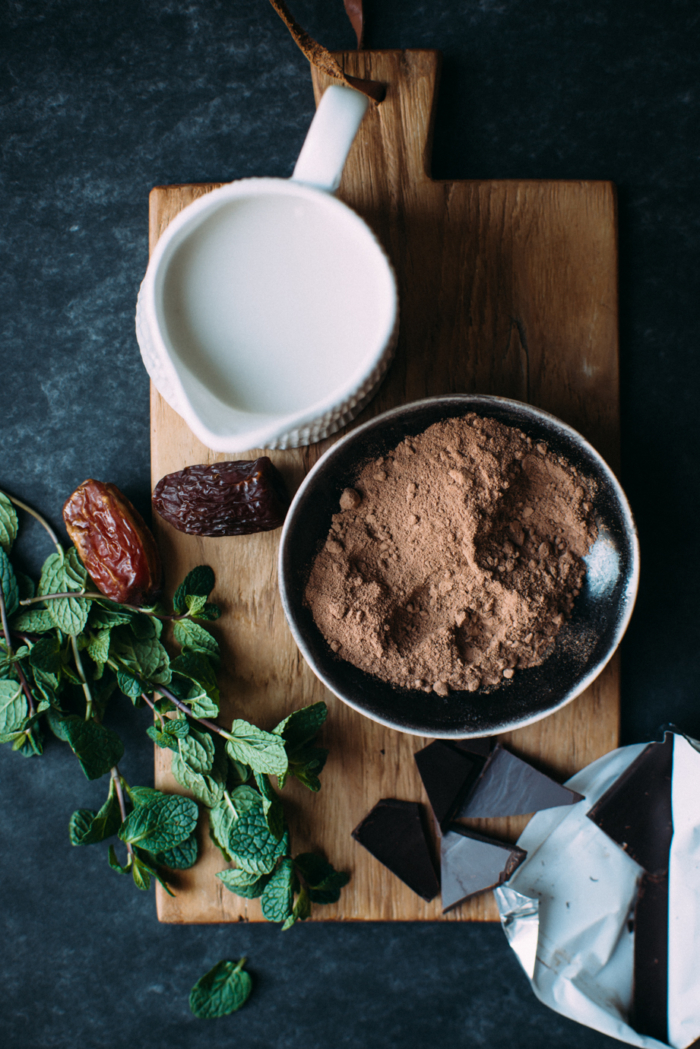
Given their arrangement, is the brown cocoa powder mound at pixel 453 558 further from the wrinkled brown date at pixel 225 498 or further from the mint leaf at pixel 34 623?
the mint leaf at pixel 34 623

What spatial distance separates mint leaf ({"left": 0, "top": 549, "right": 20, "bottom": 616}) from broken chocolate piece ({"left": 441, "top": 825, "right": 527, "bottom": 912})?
0.71m

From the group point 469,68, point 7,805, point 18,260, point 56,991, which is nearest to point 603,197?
point 469,68

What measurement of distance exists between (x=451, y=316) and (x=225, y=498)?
405 millimetres

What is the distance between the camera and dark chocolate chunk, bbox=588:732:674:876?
0.97m

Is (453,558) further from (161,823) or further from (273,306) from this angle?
(161,823)

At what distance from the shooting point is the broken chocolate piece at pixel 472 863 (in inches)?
37.9

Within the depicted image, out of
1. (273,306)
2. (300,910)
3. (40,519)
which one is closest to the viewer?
(273,306)

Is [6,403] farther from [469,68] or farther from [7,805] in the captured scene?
[469,68]

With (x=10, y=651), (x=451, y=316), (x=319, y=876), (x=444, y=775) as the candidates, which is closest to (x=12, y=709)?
(x=10, y=651)

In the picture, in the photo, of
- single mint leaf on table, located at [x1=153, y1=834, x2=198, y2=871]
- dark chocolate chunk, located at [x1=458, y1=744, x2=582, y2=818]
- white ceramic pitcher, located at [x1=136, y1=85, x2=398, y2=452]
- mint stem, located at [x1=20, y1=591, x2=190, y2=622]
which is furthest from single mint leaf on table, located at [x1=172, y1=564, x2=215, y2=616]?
dark chocolate chunk, located at [x1=458, y1=744, x2=582, y2=818]

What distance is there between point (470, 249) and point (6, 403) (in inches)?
29.9

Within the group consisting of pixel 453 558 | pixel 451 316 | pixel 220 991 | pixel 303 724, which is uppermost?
pixel 451 316

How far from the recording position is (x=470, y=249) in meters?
0.95

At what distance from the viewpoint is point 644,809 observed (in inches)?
38.6
